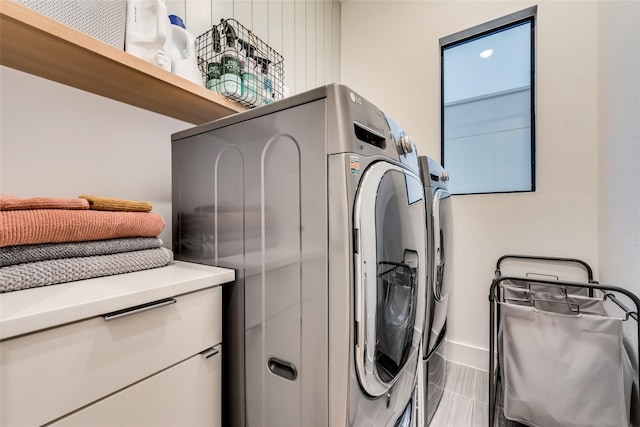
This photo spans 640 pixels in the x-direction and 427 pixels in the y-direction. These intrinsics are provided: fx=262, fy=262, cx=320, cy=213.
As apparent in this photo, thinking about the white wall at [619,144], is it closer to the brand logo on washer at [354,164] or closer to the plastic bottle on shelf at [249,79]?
the brand logo on washer at [354,164]

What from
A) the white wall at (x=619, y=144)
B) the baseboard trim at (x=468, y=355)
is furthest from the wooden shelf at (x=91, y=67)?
the baseboard trim at (x=468, y=355)

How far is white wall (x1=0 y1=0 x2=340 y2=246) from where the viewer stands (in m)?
0.85

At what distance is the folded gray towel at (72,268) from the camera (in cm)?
56

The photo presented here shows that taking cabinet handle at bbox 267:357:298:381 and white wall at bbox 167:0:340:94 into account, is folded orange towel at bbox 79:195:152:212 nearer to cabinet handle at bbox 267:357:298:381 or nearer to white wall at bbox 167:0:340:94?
cabinet handle at bbox 267:357:298:381

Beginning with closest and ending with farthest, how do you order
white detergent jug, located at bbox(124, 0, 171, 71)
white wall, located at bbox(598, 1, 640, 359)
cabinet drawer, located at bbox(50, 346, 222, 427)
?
cabinet drawer, located at bbox(50, 346, 222, 427), white detergent jug, located at bbox(124, 0, 171, 71), white wall, located at bbox(598, 1, 640, 359)

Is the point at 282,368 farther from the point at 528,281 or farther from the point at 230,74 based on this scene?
the point at 528,281

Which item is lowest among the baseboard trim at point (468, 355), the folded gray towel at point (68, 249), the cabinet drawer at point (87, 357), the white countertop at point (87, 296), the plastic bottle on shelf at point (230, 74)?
the baseboard trim at point (468, 355)

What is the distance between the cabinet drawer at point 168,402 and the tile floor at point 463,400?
1.39 metres

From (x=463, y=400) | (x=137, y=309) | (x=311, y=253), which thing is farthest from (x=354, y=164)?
(x=463, y=400)

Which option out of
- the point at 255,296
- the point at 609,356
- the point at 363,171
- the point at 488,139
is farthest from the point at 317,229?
the point at 488,139

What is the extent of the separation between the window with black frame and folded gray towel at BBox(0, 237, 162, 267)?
2.28 meters

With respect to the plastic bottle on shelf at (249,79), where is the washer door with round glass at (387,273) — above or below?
below

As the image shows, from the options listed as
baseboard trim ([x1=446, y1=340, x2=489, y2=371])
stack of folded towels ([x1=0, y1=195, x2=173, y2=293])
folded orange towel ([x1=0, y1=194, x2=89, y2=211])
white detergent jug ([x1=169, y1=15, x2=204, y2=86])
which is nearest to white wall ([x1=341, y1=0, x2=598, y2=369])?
baseboard trim ([x1=446, y1=340, x2=489, y2=371])

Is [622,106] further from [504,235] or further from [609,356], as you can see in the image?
[609,356]
